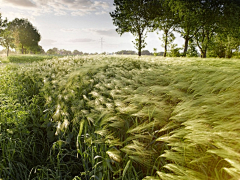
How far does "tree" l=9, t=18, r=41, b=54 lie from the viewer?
173 ft

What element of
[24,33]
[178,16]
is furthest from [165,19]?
[24,33]

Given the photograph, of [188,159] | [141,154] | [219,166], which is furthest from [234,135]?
[141,154]

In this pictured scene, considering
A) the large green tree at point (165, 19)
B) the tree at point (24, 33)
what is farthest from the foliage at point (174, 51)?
the tree at point (24, 33)

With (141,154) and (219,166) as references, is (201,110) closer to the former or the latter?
(219,166)

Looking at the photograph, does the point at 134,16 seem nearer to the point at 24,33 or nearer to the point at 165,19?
the point at 165,19

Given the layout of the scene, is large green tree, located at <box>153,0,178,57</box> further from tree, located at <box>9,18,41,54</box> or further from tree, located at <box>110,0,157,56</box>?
tree, located at <box>9,18,41,54</box>

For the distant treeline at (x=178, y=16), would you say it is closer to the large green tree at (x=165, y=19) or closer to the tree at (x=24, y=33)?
the large green tree at (x=165, y=19)

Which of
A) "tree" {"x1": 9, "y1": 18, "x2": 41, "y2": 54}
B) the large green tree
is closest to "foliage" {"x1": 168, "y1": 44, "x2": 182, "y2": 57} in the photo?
the large green tree

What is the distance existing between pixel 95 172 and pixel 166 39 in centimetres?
2945

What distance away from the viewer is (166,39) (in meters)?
28.8

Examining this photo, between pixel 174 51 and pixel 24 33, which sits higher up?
pixel 24 33

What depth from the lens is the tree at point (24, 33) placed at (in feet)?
173

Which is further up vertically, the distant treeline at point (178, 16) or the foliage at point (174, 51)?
the distant treeline at point (178, 16)

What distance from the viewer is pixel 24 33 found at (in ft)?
173
